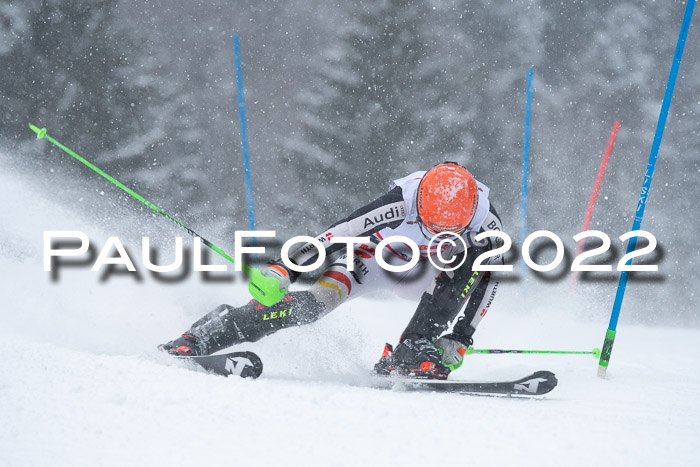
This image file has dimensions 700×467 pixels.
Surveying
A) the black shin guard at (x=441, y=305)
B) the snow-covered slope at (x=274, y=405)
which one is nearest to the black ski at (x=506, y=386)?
the snow-covered slope at (x=274, y=405)

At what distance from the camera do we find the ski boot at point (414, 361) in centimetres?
303

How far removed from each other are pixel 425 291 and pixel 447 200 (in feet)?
1.81

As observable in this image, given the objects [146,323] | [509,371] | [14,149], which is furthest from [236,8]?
[509,371]

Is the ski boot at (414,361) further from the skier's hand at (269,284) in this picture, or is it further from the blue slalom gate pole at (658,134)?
the blue slalom gate pole at (658,134)

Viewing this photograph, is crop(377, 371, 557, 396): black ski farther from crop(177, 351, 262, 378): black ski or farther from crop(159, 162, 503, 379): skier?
crop(177, 351, 262, 378): black ski

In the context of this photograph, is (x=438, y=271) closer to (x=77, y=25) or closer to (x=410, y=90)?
(x=410, y=90)

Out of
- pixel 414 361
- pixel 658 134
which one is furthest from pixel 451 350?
pixel 658 134

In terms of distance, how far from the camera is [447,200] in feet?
10.2

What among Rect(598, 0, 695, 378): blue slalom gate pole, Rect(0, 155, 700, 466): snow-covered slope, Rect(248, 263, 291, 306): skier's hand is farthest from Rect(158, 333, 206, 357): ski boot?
Rect(598, 0, 695, 378): blue slalom gate pole

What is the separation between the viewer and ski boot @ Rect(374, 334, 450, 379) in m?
3.03

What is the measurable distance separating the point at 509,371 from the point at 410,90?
6.62m

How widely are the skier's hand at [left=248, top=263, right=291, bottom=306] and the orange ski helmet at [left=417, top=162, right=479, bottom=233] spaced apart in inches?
31.7

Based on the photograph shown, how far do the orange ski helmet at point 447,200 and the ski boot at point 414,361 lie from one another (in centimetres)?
60

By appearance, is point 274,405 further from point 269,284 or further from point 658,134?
point 658,134
